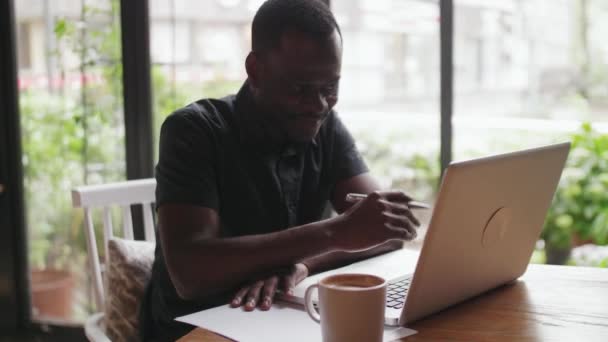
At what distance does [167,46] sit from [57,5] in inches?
22.7

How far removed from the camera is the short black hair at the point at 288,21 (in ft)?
4.73

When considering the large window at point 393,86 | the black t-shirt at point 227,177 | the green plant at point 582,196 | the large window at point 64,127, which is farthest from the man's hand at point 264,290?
the green plant at point 582,196

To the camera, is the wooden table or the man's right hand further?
the man's right hand

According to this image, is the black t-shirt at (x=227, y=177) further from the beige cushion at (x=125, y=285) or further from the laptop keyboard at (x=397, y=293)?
the laptop keyboard at (x=397, y=293)

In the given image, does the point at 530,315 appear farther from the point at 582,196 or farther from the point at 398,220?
the point at 582,196

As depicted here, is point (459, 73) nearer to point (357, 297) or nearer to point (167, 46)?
point (167, 46)

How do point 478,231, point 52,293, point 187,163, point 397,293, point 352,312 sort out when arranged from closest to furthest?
point 352,312 → point 478,231 → point 397,293 → point 187,163 → point 52,293

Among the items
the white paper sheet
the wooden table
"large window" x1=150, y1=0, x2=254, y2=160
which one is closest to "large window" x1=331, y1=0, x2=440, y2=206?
"large window" x1=150, y1=0, x2=254, y2=160

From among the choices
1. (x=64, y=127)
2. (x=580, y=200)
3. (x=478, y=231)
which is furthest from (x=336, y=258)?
(x=64, y=127)

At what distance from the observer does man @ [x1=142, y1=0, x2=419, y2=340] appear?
127 cm

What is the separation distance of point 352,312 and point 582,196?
2121 mm

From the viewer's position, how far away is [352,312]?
0.88 meters

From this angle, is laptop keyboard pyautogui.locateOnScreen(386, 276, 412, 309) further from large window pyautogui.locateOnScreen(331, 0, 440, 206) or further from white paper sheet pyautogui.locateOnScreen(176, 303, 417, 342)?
large window pyautogui.locateOnScreen(331, 0, 440, 206)

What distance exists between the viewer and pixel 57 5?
2756 mm
